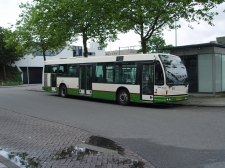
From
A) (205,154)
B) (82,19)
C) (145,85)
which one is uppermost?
(82,19)

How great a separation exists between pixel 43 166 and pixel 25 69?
160 feet

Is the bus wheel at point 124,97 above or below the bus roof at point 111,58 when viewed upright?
below

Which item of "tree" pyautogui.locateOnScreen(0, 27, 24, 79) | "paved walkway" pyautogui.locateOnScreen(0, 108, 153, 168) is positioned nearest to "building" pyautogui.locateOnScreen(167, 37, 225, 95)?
"paved walkway" pyautogui.locateOnScreen(0, 108, 153, 168)

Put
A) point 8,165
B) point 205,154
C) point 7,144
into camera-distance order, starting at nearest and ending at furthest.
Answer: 1. point 8,165
2. point 205,154
3. point 7,144

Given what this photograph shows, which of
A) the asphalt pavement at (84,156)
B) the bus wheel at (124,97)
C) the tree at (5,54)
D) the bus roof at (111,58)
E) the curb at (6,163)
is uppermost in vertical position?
the tree at (5,54)

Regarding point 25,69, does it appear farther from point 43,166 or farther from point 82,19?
point 43,166

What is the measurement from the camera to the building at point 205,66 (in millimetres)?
18688

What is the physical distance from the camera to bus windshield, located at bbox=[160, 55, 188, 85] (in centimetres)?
1419

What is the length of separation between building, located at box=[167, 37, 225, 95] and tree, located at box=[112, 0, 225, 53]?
6.26ft

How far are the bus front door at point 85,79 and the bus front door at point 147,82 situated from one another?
4.53 meters

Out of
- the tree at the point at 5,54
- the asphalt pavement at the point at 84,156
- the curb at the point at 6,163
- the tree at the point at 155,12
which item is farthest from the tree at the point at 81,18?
the tree at the point at 5,54

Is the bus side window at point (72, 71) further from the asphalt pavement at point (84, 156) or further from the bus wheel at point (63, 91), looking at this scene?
the asphalt pavement at point (84, 156)

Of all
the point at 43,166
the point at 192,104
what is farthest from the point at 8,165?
the point at 192,104

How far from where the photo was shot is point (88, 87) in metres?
18.3
